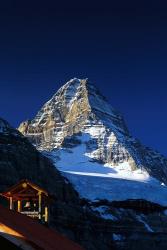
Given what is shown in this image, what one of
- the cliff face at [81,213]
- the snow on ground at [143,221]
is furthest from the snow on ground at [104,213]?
the snow on ground at [143,221]

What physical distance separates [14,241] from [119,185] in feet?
596

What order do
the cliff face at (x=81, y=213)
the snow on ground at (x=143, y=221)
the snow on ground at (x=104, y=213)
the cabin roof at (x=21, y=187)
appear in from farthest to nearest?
1. the snow on ground at (x=143, y=221)
2. the snow on ground at (x=104, y=213)
3. the cliff face at (x=81, y=213)
4. the cabin roof at (x=21, y=187)

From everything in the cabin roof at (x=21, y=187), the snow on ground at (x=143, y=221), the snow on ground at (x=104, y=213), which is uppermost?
the cabin roof at (x=21, y=187)

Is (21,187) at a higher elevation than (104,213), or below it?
higher

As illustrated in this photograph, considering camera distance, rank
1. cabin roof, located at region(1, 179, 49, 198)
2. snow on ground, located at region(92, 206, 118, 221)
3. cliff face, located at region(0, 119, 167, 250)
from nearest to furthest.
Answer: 1. cabin roof, located at region(1, 179, 49, 198)
2. cliff face, located at region(0, 119, 167, 250)
3. snow on ground, located at region(92, 206, 118, 221)

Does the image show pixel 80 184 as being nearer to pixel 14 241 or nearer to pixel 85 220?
pixel 85 220

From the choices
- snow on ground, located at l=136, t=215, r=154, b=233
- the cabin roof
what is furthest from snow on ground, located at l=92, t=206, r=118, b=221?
the cabin roof

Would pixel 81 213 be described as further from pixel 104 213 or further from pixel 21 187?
pixel 21 187

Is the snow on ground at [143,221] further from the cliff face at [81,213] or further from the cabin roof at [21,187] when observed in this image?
the cabin roof at [21,187]

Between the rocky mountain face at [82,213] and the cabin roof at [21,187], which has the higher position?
the cabin roof at [21,187]

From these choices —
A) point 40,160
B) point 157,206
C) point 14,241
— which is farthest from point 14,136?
point 14,241

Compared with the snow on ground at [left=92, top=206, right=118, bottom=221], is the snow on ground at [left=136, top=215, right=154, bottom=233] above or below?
below

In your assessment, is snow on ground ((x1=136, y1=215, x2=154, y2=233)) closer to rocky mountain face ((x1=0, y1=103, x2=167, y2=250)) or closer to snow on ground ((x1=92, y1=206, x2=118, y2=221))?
rocky mountain face ((x1=0, y1=103, x2=167, y2=250))

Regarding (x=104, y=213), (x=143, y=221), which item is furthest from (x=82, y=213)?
(x=143, y=221)
